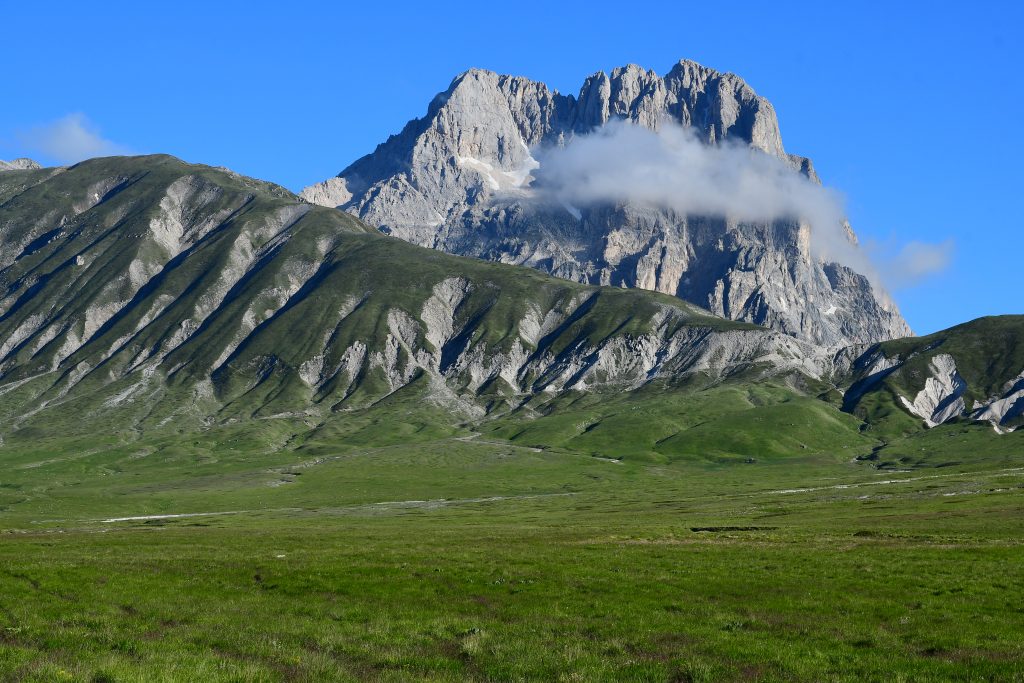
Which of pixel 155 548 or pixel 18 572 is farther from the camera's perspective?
pixel 155 548

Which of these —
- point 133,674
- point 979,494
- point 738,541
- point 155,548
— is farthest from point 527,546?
point 979,494

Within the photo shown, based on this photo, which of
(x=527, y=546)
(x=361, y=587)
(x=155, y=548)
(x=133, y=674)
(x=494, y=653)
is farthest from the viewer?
(x=155, y=548)

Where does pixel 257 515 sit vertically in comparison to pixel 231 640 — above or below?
below

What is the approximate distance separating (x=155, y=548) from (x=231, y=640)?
4357 centimetres

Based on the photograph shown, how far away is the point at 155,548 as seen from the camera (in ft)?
231

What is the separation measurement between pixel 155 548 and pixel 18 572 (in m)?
23.9

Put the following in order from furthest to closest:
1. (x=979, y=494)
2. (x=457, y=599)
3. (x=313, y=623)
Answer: (x=979, y=494)
(x=457, y=599)
(x=313, y=623)

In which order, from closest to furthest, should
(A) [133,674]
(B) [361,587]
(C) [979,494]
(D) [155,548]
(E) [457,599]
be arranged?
(A) [133,674] < (E) [457,599] < (B) [361,587] < (D) [155,548] < (C) [979,494]

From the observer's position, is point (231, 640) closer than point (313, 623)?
Yes

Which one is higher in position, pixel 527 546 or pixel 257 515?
pixel 527 546

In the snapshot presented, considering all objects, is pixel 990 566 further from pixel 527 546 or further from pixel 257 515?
pixel 257 515

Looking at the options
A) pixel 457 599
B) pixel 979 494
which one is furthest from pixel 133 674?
pixel 979 494

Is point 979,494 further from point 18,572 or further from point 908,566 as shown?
point 18,572

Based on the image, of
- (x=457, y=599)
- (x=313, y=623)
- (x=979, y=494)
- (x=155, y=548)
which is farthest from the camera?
(x=979, y=494)
